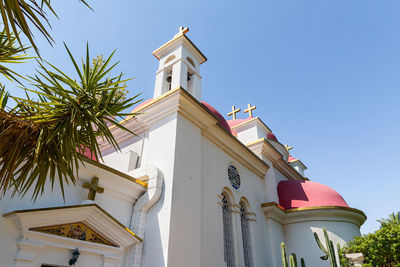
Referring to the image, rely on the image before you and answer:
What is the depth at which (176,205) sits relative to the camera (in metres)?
6.85

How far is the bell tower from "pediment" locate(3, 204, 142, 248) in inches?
196

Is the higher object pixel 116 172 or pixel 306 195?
pixel 306 195

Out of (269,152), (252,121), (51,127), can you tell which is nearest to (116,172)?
(51,127)

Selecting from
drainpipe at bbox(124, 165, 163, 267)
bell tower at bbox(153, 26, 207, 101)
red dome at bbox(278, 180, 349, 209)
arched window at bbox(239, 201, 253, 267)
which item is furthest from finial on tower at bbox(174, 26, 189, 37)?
red dome at bbox(278, 180, 349, 209)

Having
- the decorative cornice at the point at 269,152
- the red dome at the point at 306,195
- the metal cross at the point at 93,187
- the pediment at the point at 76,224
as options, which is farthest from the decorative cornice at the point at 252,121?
the metal cross at the point at 93,187

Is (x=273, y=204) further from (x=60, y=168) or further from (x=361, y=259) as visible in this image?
(x=60, y=168)

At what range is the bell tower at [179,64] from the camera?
977 centimetres

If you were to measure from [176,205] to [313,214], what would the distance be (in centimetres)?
770

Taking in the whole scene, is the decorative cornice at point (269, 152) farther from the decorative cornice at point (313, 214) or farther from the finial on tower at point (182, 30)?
the finial on tower at point (182, 30)

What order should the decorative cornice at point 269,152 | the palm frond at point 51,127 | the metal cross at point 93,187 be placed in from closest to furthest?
the palm frond at point 51,127, the metal cross at point 93,187, the decorative cornice at point 269,152

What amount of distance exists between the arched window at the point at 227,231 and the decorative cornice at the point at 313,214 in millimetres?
2474

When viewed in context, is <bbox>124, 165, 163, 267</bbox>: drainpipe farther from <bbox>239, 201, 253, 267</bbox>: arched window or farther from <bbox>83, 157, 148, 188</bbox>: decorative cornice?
<bbox>239, 201, 253, 267</bbox>: arched window

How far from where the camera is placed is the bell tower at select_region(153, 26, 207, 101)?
9.77 meters

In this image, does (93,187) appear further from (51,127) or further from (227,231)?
(227,231)
